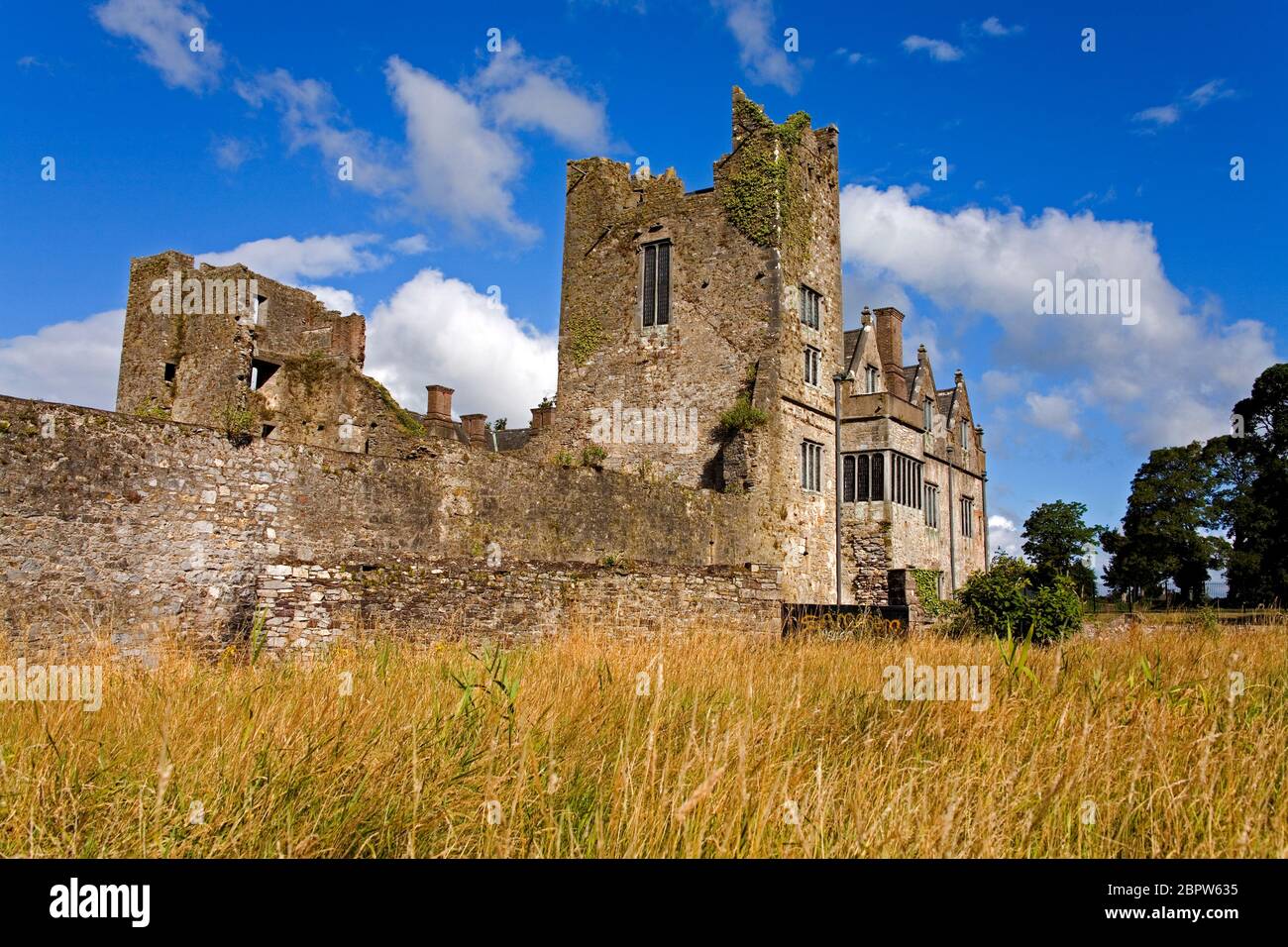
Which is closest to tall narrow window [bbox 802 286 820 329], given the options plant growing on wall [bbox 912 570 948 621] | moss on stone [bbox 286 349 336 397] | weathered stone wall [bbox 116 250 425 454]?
plant growing on wall [bbox 912 570 948 621]

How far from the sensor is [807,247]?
29109mm

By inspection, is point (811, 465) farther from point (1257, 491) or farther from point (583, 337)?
point (1257, 491)

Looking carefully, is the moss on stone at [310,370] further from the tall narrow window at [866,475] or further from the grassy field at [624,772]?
the grassy field at [624,772]

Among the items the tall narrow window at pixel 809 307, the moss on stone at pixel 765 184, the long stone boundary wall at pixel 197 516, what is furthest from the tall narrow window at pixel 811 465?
the long stone boundary wall at pixel 197 516

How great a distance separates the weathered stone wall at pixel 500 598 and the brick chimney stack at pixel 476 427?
96.6ft

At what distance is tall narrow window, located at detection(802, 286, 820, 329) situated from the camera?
94.5ft

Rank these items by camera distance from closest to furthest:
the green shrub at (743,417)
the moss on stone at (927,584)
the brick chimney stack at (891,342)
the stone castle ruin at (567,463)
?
the stone castle ruin at (567,463)
the green shrub at (743,417)
the moss on stone at (927,584)
the brick chimney stack at (891,342)

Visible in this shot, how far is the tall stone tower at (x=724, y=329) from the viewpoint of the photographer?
27047 mm

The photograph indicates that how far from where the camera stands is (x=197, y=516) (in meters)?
13.5

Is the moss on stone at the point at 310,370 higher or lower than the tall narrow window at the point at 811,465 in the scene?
higher

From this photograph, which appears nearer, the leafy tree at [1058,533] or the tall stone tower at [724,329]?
the tall stone tower at [724,329]
